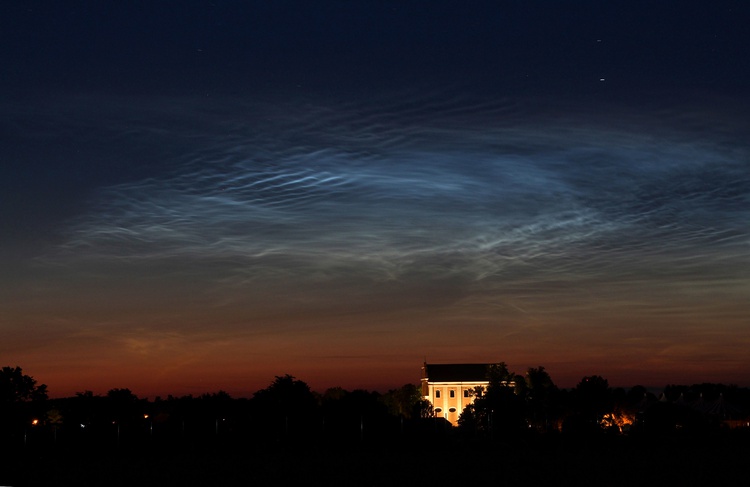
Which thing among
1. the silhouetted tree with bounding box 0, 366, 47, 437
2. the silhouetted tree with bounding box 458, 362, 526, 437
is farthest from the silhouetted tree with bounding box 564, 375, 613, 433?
the silhouetted tree with bounding box 0, 366, 47, 437

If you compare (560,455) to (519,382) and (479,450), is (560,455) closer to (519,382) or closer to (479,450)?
(479,450)

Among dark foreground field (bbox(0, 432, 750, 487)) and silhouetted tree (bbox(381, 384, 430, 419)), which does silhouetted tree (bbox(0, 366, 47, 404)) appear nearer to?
dark foreground field (bbox(0, 432, 750, 487))

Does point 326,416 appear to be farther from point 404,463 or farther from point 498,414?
point 404,463

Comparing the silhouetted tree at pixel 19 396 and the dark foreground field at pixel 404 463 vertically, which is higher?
the silhouetted tree at pixel 19 396

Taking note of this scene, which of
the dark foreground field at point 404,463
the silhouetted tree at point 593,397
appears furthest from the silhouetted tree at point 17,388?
the silhouetted tree at point 593,397

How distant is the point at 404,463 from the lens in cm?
4953

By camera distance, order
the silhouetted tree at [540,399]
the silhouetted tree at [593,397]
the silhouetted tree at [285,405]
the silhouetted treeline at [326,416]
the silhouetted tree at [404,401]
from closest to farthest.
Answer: the silhouetted treeline at [326,416] < the silhouetted tree at [285,405] < the silhouetted tree at [540,399] < the silhouetted tree at [593,397] < the silhouetted tree at [404,401]

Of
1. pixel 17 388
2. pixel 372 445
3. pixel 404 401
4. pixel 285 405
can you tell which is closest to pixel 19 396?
pixel 17 388

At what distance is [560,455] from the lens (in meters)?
54.3

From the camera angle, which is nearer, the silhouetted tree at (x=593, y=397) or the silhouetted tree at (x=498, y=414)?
the silhouetted tree at (x=498, y=414)

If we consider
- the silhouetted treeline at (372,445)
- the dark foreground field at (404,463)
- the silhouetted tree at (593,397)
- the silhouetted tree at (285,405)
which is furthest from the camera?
the silhouetted tree at (593,397)

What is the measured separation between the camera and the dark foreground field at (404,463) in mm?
40000

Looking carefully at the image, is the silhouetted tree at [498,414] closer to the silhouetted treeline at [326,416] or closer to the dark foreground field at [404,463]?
the silhouetted treeline at [326,416]

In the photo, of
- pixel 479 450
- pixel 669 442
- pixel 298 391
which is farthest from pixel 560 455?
pixel 298 391
